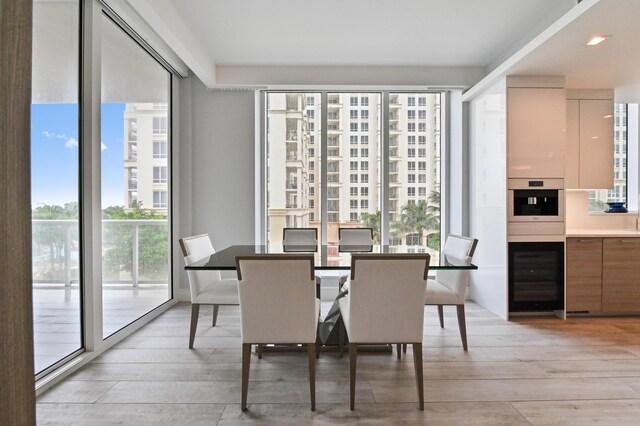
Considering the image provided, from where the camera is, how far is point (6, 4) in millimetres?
427

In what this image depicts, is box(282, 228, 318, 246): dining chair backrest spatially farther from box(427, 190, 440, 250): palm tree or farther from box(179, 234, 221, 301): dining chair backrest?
box(427, 190, 440, 250): palm tree

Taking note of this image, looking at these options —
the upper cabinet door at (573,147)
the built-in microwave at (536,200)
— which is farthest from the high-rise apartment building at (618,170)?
the built-in microwave at (536,200)

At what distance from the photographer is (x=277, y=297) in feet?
7.00

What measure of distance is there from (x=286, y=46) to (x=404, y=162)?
2149 millimetres

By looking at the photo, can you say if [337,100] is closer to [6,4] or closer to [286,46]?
[286,46]

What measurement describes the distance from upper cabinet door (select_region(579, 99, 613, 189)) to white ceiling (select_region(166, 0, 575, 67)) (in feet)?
3.96

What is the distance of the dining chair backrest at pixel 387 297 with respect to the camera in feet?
6.87

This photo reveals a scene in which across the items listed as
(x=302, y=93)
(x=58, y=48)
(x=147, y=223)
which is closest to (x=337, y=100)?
(x=302, y=93)

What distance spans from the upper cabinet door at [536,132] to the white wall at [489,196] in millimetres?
99

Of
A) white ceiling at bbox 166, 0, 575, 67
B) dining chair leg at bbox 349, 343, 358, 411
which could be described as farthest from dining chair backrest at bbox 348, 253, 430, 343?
white ceiling at bbox 166, 0, 575, 67

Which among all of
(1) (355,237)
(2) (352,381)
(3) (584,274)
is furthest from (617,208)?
(2) (352,381)

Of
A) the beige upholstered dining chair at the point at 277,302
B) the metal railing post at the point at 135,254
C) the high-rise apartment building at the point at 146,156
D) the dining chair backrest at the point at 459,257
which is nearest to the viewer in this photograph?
the beige upholstered dining chair at the point at 277,302

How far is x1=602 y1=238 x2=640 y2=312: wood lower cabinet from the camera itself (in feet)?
12.7

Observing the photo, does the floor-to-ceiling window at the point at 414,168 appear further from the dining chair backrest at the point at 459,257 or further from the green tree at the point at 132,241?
the green tree at the point at 132,241
